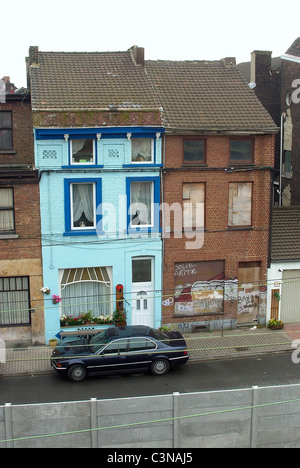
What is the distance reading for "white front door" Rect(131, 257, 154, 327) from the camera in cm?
2108

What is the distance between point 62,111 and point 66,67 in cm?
353

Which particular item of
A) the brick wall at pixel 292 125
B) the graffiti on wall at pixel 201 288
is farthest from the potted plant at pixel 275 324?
the brick wall at pixel 292 125

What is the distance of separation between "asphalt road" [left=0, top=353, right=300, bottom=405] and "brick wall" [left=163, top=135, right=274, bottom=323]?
3784 millimetres

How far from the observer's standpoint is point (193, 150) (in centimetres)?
2081

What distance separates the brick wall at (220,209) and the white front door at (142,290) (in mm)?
690

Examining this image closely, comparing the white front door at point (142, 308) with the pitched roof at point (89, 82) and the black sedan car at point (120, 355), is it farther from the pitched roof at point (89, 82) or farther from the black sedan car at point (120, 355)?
the pitched roof at point (89, 82)

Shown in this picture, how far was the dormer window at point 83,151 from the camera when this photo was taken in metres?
19.8

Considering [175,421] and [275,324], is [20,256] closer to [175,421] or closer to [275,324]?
[175,421]

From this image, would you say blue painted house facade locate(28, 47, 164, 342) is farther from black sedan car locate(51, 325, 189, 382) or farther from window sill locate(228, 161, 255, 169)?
black sedan car locate(51, 325, 189, 382)

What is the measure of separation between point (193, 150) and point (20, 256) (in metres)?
8.28

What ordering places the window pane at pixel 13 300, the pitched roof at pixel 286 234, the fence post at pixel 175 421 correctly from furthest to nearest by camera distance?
the pitched roof at pixel 286 234 → the window pane at pixel 13 300 → the fence post at pixel 175 421

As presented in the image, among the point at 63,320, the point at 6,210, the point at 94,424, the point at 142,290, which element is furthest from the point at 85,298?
the point at 94,424
